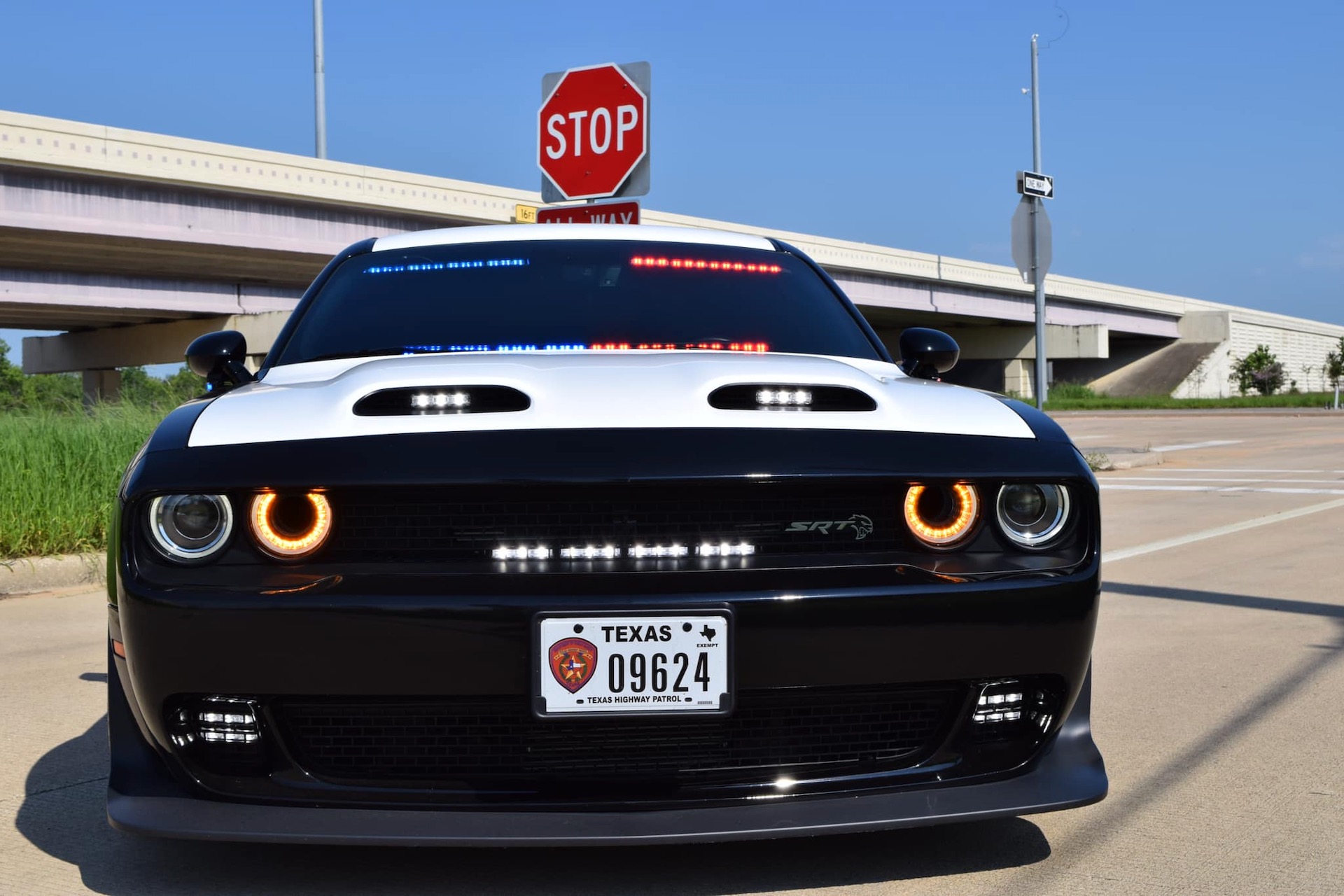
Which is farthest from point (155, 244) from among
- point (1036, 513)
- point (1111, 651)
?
point (1036, 513)

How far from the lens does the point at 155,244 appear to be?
3080cm

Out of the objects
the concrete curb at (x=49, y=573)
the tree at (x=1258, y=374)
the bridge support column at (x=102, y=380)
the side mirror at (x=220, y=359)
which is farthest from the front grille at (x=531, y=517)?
the tree at (x=1258, y=374)

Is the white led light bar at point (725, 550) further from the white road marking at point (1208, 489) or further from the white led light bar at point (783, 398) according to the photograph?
the white road marking at point (1208, 489)

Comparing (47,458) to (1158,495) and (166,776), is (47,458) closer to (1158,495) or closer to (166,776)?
(166,776)

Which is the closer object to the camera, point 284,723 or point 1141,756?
point 284,723

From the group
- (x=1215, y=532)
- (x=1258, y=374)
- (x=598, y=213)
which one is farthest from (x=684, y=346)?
(x=1258, y=374)

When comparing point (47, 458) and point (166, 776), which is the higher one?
point (47, 458)

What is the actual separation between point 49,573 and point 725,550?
5.87m

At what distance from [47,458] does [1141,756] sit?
682cm

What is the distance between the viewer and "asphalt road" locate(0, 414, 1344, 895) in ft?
8.95

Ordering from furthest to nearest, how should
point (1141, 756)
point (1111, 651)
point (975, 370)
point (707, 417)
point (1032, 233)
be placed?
point (975, 370) < point (1032, 233) < point (1111, 651) < point (1141, 756) < point (707, 417)

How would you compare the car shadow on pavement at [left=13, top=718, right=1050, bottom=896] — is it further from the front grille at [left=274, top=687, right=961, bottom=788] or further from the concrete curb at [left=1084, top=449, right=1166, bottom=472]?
the concrete curb at [left=1084, top=449, right=1166, bottom=472]


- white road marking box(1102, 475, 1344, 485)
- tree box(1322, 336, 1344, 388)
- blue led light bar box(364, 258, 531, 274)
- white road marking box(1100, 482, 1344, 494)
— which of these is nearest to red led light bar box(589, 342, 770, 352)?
blue led light bar box(364, 258, 531, 274)

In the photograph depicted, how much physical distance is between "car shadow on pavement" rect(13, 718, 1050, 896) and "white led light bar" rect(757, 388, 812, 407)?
92cm
